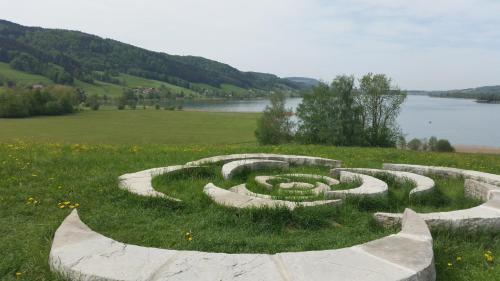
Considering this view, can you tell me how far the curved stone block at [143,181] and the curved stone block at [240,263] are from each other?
9.19ft

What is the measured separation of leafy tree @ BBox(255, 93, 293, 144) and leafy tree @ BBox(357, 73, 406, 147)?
11.9 meters

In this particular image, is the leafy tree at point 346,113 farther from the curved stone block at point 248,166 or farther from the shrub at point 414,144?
the curved stone block at point 248,166

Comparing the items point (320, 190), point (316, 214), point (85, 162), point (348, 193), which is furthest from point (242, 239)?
point (85, 162)

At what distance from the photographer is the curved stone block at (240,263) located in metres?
4.07

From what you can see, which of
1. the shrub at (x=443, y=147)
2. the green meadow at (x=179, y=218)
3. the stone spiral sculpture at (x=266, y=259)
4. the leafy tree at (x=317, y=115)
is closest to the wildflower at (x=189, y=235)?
the green meadow at (x=179, y=218)

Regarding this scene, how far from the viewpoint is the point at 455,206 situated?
8.38m

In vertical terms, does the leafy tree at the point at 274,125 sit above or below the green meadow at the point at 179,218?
below

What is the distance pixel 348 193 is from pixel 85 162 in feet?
24.7

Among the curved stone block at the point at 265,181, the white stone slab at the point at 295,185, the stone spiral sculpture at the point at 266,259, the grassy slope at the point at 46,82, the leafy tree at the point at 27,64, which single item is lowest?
the white stone slab at the point at 295,185

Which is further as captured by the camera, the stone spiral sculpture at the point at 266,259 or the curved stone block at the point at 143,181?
the curved stone block at the point at 143,181

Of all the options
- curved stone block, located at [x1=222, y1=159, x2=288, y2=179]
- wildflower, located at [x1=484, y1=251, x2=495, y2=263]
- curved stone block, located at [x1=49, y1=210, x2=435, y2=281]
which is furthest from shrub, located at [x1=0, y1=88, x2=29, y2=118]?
wildflower, located at [x1=484, y1=251, x2=495, y2=263]

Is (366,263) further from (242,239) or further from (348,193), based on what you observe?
(348,193)

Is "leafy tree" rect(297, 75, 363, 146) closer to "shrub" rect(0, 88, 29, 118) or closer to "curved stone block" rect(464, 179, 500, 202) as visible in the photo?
"curved stone block" rect(464, 179, 500, 202)

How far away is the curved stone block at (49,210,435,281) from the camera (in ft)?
13.4
